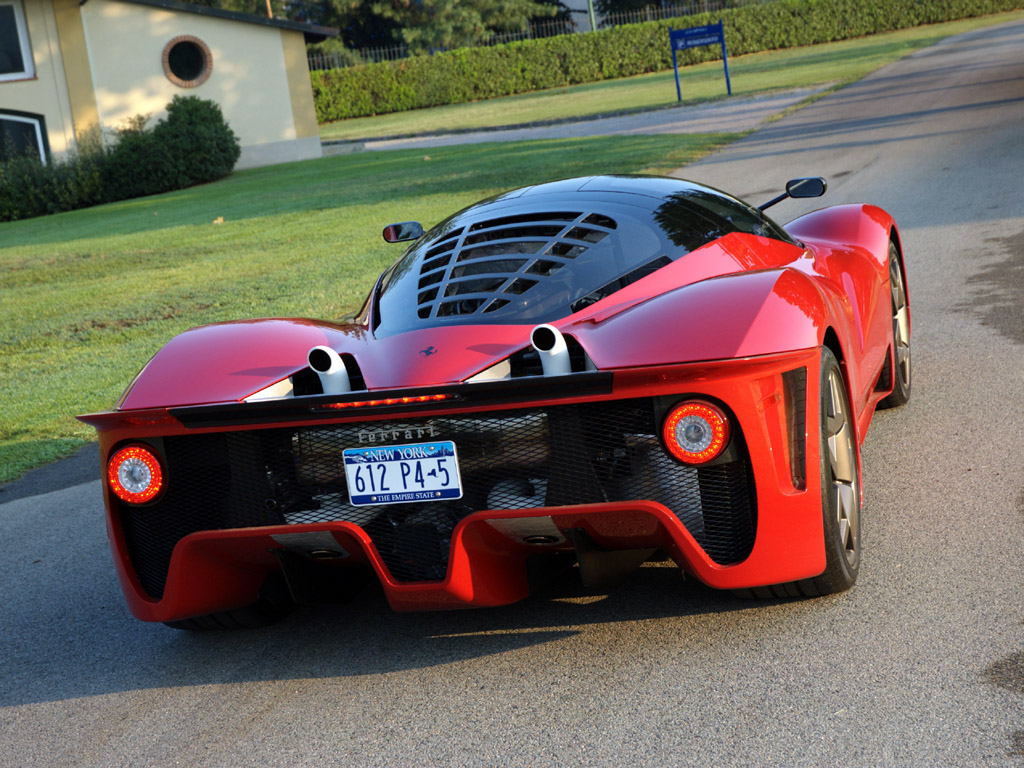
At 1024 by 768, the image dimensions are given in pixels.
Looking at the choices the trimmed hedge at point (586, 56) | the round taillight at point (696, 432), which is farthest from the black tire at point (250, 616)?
the trimmed hedge at point (586, 56)

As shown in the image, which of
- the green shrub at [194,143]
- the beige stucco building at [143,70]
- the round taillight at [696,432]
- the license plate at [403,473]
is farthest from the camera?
the beige stucco building at [143,70]

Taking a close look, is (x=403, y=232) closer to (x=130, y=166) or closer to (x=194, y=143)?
(x=130, y=166)

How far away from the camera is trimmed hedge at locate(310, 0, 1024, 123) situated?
4772 cm

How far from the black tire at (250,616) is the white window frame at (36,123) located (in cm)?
2789

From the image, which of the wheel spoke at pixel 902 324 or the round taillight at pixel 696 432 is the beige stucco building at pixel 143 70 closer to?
the wheel spoke at pixel 902 324

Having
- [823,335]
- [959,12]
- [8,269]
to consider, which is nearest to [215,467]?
[823,335]

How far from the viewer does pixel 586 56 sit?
4928 cm

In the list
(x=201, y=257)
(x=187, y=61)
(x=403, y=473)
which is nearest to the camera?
(x=403, y=473)

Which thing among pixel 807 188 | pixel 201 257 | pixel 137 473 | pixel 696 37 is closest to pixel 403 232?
pixel 807 188

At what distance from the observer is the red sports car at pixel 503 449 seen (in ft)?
10.0

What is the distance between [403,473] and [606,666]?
0.81 metres

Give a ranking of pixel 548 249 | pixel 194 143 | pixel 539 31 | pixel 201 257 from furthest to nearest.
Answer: pixel 539 31 → pixel 194 143 → pixel 201 257 → pixel 548 249

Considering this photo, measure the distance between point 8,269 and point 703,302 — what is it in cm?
1545

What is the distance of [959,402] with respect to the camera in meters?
5.30
